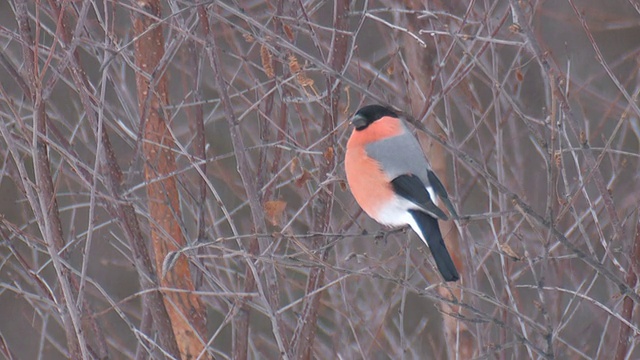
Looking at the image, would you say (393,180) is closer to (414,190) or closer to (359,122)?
(414,190)

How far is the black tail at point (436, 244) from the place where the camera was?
2621 mm

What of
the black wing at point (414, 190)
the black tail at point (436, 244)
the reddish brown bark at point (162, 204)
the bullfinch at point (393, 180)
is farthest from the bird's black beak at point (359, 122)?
the reddish brown bark at point (162, 204)

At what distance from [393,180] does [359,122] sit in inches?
10.8

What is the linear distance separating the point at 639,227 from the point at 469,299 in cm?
108

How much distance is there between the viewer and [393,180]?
3.00m

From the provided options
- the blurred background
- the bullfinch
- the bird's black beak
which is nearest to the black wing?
the bullfinch

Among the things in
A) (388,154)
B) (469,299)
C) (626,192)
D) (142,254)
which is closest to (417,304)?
(626,192)

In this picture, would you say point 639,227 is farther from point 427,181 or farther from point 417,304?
point 417,304

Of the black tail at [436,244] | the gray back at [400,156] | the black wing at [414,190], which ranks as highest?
the gray back at [400,156]

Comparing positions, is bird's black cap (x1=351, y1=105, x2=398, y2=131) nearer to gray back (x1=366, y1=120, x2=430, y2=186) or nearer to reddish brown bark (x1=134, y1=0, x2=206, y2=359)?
gray back (x1=366, y1=120, x2=430, y2=186)

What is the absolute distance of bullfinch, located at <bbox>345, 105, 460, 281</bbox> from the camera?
2.91 metres

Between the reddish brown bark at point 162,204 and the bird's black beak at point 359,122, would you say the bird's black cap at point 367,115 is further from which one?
the reddish brown bark at point 162,204

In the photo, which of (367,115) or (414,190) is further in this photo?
(367,115)

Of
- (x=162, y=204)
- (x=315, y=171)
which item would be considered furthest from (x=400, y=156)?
(x=162, y=204)
